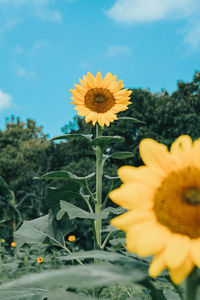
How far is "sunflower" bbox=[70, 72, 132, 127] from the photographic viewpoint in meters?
2.19

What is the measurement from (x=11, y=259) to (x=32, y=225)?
4.51 m

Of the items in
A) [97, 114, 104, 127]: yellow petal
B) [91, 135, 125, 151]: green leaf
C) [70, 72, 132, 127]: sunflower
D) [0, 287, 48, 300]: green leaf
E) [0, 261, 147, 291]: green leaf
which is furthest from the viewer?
[70, 72, 132, 127]: sunflower

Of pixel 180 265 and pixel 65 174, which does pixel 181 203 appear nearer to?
pixel 180 265

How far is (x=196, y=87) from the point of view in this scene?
1856 centimetres

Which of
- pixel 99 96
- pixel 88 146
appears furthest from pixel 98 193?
pixel 88 146

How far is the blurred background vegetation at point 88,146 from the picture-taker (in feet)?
52.2

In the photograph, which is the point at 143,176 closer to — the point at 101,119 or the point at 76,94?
the point at 101,119

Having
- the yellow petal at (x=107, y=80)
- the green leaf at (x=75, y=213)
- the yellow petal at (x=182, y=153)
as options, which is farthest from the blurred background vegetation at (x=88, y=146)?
the yellow petal at (x=182, y=153)

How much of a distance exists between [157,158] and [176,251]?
0.24 m

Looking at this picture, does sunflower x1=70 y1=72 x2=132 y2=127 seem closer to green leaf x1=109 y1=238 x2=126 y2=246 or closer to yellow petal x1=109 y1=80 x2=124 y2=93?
yellow petal x1=109 y1=80 x2=124 y2=93

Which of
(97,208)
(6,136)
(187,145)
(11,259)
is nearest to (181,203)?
(187,145)

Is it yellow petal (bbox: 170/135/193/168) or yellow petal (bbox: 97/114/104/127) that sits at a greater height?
yellow petal (bbox: 97/114/104/127)

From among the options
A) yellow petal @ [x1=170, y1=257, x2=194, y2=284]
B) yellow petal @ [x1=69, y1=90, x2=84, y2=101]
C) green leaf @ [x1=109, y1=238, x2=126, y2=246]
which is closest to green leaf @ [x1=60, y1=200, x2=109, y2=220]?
green leaf @ [x1=109, y1=238, x2=126, y2=246]

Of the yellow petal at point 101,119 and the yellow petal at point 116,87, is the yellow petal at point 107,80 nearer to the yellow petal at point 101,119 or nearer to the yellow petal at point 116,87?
the yellow petal at point 116,87
